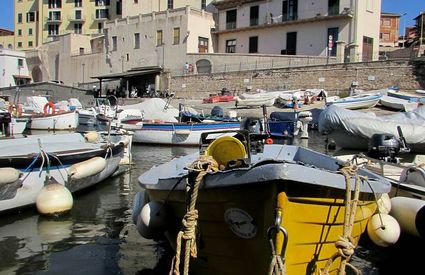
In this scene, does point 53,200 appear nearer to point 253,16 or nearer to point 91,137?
point 91,137

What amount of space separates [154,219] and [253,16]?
4349cm

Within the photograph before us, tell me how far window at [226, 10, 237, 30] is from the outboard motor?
40394 millimetres

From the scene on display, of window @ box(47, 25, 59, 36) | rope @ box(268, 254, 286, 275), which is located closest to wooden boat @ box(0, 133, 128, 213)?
rope @ box(268, 254, 286, 275)

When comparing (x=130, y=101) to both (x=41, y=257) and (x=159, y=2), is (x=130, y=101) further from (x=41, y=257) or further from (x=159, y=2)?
(x=41, y=257)

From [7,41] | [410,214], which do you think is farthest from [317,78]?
[7,41]

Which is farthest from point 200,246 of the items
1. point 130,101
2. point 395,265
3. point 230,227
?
point 130,101

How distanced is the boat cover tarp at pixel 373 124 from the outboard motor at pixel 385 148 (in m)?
7.00

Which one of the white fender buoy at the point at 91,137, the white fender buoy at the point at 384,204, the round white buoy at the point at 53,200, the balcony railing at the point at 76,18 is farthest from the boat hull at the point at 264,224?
the balcony railing at the point at 76,18

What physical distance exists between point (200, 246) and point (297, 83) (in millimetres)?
32762

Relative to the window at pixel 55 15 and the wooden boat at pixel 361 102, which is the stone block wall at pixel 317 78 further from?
the window at pixel 55 15

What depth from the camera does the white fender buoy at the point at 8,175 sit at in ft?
24.6

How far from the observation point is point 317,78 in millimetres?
35812

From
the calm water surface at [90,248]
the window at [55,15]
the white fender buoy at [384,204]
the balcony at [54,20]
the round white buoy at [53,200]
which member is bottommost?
the calm water surface at [90,248]

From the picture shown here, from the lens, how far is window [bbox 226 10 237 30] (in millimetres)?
48647
